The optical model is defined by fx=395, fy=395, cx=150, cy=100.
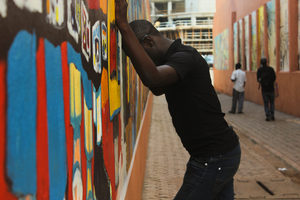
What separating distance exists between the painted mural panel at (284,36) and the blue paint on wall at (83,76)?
43.5 ft

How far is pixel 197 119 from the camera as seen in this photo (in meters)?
2.23

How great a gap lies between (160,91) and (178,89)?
0.13 metres

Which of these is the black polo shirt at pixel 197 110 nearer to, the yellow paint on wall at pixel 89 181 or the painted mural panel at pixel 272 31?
the yellow paint on wall at pixel 89 181

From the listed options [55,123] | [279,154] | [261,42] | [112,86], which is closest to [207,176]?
[112,86]

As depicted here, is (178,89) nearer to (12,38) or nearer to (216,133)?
(216,133)

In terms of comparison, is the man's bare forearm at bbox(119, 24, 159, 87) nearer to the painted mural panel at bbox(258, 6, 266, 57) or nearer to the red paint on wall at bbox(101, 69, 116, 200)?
the red paint on wall at bbox(101, 69, 116, 200)

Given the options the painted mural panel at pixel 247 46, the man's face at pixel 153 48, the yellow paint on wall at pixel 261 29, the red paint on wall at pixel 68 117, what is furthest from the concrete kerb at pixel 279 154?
the painted mural panel at pixel 247 46

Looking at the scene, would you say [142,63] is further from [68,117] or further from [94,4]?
[68,117]

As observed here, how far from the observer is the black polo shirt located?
2.17m

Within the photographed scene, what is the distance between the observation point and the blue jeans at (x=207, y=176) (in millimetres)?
2252

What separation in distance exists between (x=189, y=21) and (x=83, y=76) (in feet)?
239

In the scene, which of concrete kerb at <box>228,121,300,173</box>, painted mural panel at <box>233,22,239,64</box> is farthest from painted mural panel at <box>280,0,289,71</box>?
painted mural panel at <box>233,22,239,64</box>

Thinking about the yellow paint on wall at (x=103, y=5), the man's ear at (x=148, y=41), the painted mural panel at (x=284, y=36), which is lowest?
the man's ear at (x=148, y=41)

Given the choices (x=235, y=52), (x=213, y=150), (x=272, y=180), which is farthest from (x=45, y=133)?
(x=235, y=52)
